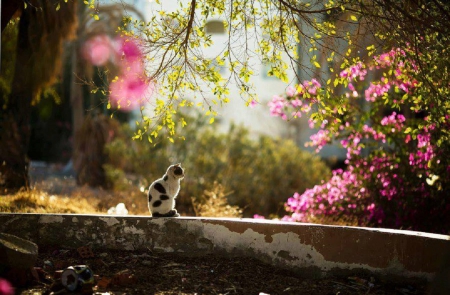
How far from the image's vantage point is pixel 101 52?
57.6 ft

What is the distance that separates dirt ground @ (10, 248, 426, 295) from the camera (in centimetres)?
468

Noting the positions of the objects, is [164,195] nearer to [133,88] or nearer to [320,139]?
[133,88]

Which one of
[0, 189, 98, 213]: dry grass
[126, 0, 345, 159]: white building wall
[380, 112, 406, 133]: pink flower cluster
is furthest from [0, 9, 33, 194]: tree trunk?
[126, 0, 345, 159]: white building wall

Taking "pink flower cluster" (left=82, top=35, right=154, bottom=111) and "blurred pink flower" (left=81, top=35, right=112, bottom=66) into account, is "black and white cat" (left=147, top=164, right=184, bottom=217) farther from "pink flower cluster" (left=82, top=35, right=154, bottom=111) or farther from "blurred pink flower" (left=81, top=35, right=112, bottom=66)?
"blurred pink flower" (left=81, top=35, right=112, bottom=66)

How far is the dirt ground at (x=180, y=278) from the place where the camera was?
4.68 metres

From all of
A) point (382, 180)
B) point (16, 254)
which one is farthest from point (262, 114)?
point (16, 254)

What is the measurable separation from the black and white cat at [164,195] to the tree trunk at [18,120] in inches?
158

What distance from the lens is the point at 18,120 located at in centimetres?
1040

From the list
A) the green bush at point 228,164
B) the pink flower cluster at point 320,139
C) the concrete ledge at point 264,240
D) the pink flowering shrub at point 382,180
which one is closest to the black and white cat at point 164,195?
the concrete ledge at point 264,240

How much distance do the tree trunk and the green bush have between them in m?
4.29

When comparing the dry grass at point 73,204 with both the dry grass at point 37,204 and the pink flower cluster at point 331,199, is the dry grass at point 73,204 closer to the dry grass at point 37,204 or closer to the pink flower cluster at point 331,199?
the dry grass at point 37,204

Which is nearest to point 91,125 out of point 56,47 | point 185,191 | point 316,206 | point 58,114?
point 185,191

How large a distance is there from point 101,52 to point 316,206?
31.8 feet

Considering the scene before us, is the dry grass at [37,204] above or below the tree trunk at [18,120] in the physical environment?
below
